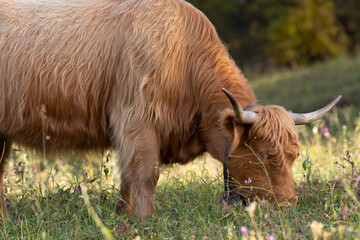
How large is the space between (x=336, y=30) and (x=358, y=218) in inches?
973

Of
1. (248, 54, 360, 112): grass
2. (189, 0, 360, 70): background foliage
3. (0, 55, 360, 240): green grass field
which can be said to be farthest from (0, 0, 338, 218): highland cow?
(189, 0, 360, 70): background foliage

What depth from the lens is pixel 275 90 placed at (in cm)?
1616

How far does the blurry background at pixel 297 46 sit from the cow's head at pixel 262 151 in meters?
8.67

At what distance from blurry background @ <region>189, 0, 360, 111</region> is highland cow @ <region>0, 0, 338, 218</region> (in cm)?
844

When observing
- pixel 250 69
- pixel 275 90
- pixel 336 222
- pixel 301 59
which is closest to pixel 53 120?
pixel 336 222

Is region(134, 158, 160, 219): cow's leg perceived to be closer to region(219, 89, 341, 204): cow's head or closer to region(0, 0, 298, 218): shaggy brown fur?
region(0, 0, 298, 218): shaggy brown fur

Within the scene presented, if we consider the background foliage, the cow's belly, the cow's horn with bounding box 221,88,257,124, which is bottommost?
the background foliage

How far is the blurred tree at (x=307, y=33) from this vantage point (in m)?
26.1

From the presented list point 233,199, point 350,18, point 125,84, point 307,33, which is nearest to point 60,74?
point 125,84

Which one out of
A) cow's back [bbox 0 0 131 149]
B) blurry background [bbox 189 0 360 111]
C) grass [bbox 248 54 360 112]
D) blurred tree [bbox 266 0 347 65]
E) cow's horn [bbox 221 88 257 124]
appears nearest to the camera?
cow's horn [bbox 221 88 257 124]

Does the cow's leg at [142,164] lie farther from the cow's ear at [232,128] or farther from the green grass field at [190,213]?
the cow's ear at [232,128]

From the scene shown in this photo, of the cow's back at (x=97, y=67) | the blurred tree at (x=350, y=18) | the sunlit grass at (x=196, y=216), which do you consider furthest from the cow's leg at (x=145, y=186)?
the blurred tree at (x=350, y=18)

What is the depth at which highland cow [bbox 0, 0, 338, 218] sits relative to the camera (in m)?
4.50

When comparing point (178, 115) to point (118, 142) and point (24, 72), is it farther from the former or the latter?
point (24, 72)
